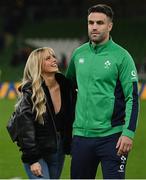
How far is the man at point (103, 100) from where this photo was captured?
6.13 m

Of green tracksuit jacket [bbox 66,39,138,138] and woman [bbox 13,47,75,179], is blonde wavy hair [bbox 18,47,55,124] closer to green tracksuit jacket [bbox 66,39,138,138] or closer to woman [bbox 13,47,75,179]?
woman [bbox 13,47,75,179]

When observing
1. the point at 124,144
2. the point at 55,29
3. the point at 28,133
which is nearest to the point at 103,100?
the point at 124,144

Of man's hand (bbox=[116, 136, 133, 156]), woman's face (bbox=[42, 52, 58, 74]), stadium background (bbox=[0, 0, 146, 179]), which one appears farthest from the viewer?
stadium background (bbox=[0, 0, 146, 179])

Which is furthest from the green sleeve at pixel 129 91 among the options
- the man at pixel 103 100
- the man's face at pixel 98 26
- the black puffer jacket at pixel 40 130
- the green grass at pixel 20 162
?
the green grass at pixel 20 162

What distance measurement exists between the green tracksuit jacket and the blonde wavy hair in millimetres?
344

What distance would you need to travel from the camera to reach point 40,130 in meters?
6.16

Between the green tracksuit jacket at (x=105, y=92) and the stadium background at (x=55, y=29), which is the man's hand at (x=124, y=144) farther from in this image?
the stadium background at (x=55, y=29)

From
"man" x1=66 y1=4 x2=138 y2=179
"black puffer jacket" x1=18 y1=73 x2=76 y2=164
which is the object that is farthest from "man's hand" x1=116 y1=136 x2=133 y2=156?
"black puffer jacket" x1=18 y1=73 x2=76 y2=164

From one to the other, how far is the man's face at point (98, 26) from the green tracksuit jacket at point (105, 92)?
0.08m

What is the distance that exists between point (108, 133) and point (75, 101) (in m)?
0.47

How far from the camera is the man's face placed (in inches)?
243

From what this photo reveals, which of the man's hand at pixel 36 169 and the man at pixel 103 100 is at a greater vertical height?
the man at pixel 103 100

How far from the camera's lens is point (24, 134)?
6.04 meters

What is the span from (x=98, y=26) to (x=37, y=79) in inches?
28.0
